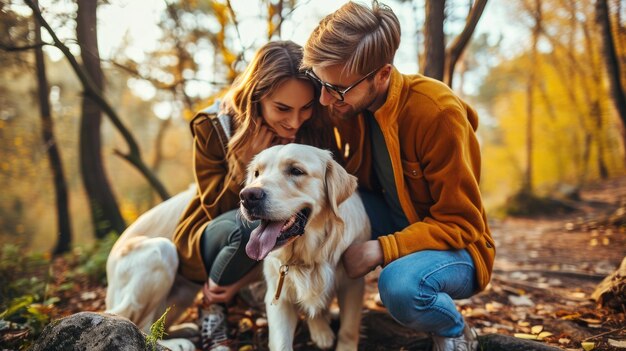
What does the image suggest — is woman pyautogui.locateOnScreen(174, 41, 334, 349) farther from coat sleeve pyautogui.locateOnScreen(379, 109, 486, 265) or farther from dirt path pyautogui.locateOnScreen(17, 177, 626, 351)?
coat sleeve pyautogui.locateOnScreen(379, 109, 486, 265)

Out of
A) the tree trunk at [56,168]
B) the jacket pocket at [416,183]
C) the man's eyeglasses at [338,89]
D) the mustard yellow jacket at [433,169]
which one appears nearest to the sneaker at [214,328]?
the mustard yellow jacket at [433,169]

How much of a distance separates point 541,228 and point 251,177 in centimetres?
596

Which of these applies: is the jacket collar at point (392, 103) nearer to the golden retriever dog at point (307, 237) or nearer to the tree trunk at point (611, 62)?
the golden retriever dog at point (307, 237)

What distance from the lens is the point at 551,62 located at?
1329 centimetres

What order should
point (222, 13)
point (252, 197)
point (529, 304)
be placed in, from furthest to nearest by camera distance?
point (222, 13) < point (529, 304) < point (252, 197)

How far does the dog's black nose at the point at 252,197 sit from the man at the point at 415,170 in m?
0.64

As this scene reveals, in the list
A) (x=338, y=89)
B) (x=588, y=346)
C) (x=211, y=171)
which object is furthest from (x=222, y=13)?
(x=588, y=346)

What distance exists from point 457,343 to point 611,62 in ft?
16.1

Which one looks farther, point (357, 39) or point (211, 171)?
point (211, 171)

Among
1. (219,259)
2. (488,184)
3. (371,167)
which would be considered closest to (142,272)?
(219,259)

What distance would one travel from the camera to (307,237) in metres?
2.24

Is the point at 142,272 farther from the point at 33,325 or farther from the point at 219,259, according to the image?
the point at 33,325

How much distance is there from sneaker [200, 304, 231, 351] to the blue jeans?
118cm

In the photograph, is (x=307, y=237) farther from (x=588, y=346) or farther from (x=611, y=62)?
(x=611, y=62)
